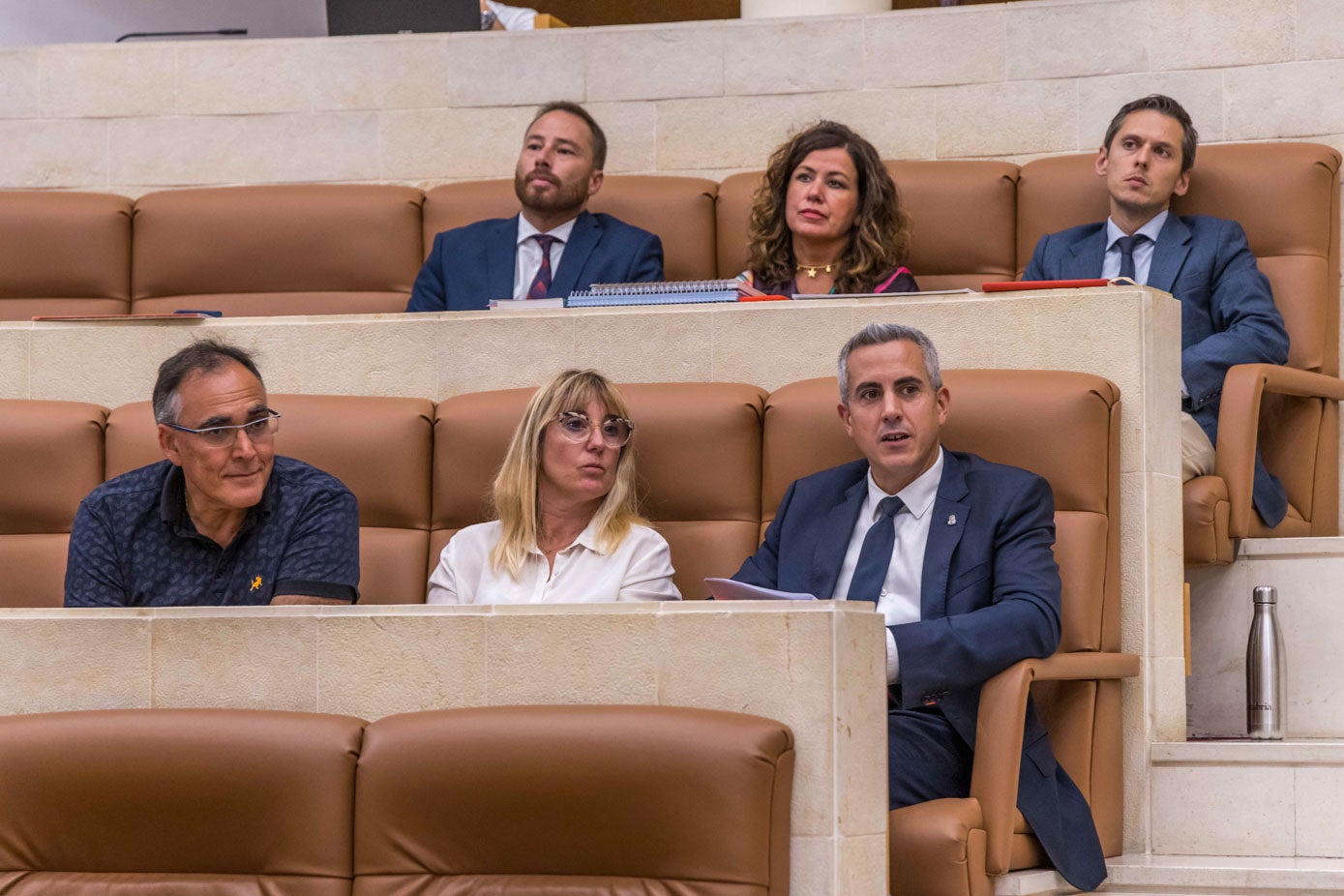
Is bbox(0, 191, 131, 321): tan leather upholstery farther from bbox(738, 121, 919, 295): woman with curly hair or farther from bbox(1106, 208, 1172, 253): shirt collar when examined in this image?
bbox(1106, 208, 1172, 253): shirt collar

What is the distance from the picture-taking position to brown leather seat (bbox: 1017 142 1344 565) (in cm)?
313

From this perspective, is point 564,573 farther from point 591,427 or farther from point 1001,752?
point 1001,752

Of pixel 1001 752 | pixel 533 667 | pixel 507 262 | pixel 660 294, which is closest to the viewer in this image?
pixel 533 667

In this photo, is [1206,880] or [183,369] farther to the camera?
[183,369]

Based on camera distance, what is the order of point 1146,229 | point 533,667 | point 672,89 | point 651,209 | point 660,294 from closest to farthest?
1. point 533,667
2. point 660,294
3. point 1146,229
4. point 651,209
5. point 672,89

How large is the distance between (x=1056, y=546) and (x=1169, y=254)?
116 centimetres

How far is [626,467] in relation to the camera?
2887 millimetres

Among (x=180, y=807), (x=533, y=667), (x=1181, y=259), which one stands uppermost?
(x=1181, y=259)

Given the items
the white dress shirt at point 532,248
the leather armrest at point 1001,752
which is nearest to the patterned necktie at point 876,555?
the leather armrest at point 1001,752

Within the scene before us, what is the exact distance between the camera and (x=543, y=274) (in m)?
3.96

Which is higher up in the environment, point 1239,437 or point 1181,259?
point 1181,259

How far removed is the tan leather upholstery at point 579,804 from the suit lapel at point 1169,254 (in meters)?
1.99

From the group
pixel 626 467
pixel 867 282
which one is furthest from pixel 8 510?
pixel 867 282

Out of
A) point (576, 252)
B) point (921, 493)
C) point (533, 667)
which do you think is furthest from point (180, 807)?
point (576, 252)
